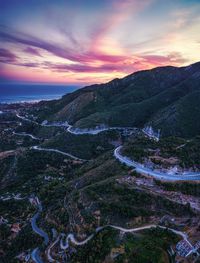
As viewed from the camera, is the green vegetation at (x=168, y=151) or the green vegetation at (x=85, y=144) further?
the green vegetation at (x=85, y=144)

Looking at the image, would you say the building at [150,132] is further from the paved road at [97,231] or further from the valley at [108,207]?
the paved road at [97,231]

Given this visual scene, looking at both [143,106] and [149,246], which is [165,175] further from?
[143,106]

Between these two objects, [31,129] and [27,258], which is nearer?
[27,258]

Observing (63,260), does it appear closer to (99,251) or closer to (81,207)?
(99,251)

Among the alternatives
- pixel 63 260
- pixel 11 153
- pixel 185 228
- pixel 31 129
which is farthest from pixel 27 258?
pixel 31 129

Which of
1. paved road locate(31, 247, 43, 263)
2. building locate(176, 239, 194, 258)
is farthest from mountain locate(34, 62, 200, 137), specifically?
paved road locate(31, 247, 43, 263)

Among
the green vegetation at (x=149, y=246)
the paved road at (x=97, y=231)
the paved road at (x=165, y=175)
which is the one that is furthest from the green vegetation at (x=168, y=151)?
the green vegetation at (x=149, y=246)

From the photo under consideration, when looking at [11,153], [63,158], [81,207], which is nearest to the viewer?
[81,207]

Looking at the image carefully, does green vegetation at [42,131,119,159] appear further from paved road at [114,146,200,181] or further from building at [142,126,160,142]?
paved road at [114,146,200,181]
